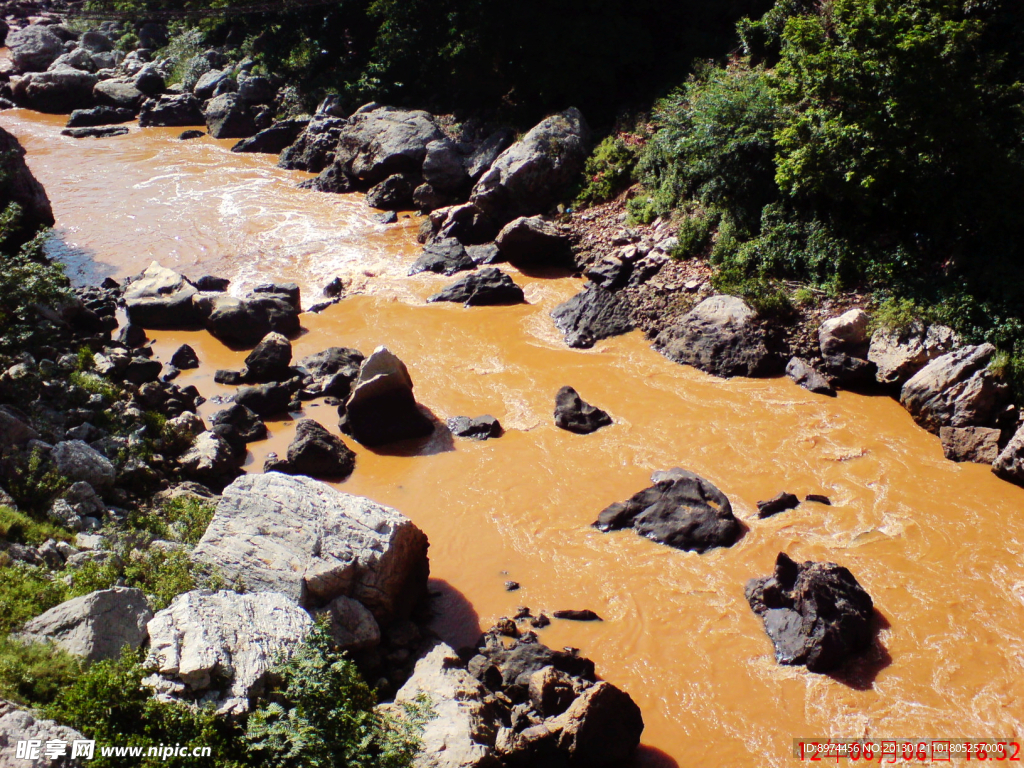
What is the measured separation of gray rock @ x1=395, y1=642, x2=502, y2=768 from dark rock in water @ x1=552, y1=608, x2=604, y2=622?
157 cm

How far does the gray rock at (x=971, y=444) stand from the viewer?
10.9 metres

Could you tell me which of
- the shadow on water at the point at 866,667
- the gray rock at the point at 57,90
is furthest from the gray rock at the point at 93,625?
the gray rock at the point at 57,90

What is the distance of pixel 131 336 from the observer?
50.5 ft

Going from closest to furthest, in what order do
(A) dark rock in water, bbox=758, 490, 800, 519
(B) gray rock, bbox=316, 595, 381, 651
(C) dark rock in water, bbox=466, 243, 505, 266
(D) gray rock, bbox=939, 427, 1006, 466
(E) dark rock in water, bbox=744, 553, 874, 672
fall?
(B) gray rock, bbox=316, 595, 381, 651 → (E) dark rock in water, bbox=744, 553, 874, 672 → (A) dark rock in water, bbox=758, 490, 800, 519 → (D) gray rock, bbox=939, 427, 1006, 466 → (C) dark rock in water, bbox=466, 243, 505, 266

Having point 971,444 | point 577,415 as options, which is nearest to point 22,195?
point 577,415

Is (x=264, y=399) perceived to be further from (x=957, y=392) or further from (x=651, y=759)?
(x=957, y=392)

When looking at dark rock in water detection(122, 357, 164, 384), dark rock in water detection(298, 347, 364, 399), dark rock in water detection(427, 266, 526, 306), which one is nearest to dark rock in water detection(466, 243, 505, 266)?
dark rock in water detection(427, 266, 526, 306)

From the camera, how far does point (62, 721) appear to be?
5.31m

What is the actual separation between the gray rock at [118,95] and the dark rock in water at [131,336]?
2340 centimetres

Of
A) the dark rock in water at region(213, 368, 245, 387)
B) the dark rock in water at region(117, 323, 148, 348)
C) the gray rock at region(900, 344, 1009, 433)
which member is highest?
the gray rock at region(900, 344, 1009, 433)

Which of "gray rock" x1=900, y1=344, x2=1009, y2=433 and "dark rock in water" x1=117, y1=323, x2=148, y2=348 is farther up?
"gray rock" x1=900, y1=344, x2=1009, y2=433

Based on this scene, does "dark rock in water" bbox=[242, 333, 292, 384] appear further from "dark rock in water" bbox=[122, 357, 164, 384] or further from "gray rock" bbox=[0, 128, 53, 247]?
"gray rock" bbox=[0, 128, 53, 247]

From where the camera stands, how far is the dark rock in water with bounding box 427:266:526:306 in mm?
16797

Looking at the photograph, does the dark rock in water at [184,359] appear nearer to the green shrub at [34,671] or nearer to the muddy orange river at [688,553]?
the muddy orange river at [688,553]
